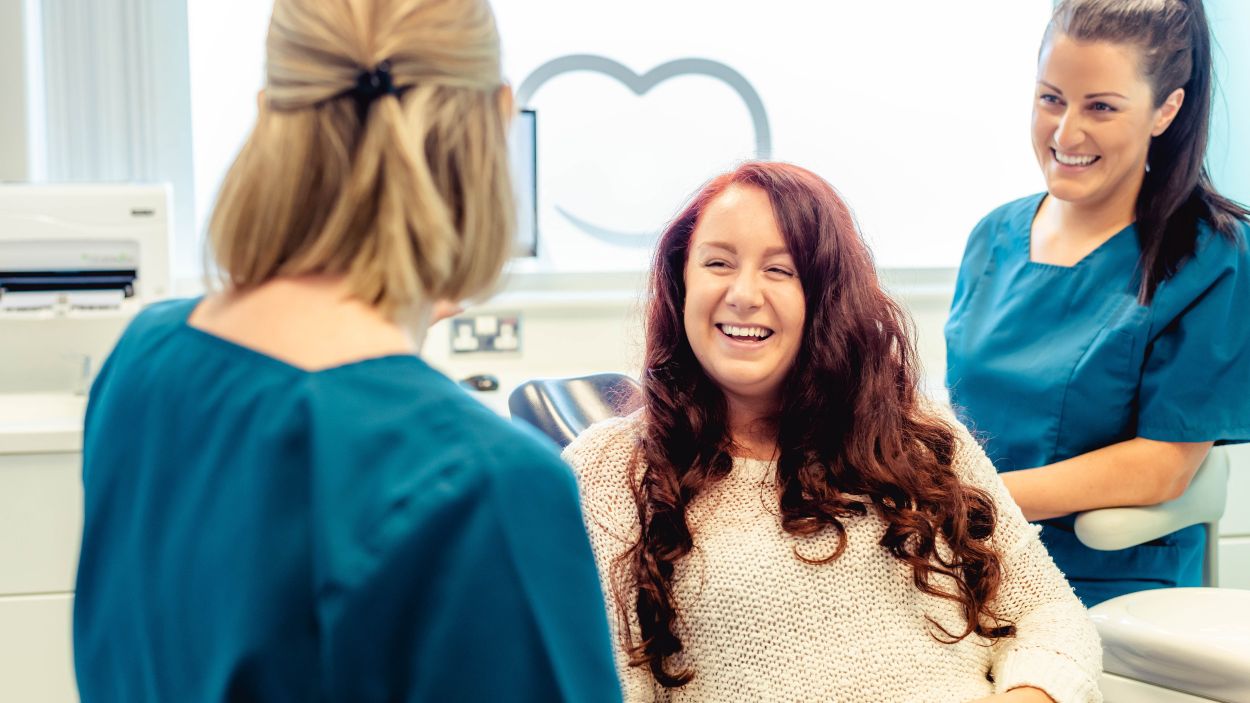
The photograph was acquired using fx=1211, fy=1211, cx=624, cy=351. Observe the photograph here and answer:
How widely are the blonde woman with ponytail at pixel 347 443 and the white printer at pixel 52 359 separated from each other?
5.52 ft

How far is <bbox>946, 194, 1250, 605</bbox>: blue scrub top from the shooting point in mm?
1743

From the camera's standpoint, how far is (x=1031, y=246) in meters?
1.95

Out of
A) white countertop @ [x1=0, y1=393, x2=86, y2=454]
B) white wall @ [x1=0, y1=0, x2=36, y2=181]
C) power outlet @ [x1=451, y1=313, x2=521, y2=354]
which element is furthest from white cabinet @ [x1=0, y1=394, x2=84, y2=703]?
power outlet @ [x1=451, y1=313, x2=521, y2=354]

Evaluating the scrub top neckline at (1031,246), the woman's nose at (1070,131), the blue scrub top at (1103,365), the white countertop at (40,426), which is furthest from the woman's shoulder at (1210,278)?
the white countertop at (40,426)

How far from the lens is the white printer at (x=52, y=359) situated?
89.7 inches

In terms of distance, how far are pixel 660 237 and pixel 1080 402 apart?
0.71 metres

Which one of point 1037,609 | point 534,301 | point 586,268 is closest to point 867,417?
point 1037,609

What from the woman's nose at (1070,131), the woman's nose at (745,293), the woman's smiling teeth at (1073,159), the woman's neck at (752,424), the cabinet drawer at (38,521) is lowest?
the cabinet drawer at (38,521)

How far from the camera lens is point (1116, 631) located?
1.60 m

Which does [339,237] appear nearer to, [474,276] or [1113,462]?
[474,276]

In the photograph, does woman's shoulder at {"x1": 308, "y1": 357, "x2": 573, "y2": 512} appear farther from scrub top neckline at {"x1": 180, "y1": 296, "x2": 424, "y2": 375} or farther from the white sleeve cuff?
the white sleeve cuff

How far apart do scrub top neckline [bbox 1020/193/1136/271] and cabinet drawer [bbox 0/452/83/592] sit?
5.73 ft

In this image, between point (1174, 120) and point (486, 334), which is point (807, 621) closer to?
point (1174, 120)

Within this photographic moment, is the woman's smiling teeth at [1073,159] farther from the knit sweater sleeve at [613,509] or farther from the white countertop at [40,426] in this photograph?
the white countertop at [40,426]
